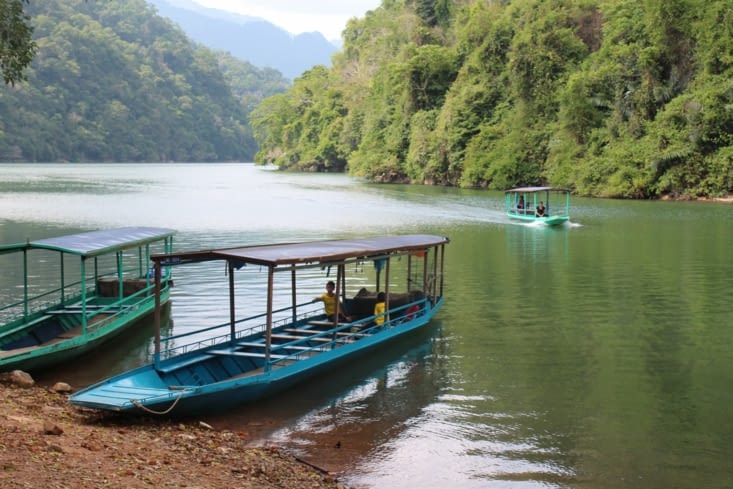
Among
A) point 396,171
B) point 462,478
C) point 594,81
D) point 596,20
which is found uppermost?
point 596,20

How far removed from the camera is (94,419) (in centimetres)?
968

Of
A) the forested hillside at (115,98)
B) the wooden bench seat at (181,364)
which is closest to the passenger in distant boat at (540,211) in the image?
the wooden bench seat at (181,364)

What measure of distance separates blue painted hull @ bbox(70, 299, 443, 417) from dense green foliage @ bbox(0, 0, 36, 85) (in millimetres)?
6116

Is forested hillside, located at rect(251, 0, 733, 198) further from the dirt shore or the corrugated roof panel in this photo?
the dirt shore

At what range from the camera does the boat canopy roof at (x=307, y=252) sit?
36.4 ft

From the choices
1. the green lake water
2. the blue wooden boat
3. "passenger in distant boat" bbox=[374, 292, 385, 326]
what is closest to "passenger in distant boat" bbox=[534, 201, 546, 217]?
the green lake water

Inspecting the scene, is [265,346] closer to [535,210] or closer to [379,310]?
[379,310]

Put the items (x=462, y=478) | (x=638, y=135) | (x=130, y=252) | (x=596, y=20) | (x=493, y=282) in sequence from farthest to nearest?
(x=596, y=20), (x=638, y=135), (x=130, y=252), (x=493, y=282), (x=462, y=478)

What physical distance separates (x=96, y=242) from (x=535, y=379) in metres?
8.22

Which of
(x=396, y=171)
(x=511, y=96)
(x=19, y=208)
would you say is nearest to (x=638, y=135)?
(x=511, y=96)

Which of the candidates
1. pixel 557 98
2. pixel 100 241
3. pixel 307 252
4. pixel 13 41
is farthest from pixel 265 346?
pixel 557 98

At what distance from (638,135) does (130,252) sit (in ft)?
123

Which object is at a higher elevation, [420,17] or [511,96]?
[420,17]

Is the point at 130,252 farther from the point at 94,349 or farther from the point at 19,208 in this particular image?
the point at 19,208
